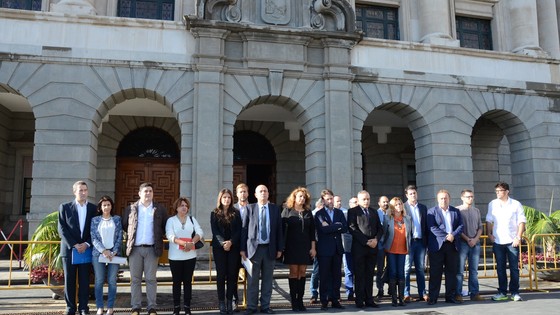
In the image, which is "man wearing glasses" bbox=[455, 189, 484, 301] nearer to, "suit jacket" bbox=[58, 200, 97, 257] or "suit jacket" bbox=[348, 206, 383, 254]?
"suit jacket" bbox=[348, 206, 383, 254]

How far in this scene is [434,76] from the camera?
1627cm

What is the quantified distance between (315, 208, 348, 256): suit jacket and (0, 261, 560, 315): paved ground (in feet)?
3.33

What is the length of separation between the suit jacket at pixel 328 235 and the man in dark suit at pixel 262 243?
2.71 feet

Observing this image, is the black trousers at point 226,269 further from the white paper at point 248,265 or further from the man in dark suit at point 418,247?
the man in dark suit at point 418,247

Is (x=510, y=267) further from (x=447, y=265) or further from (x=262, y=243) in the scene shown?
(x=262, y=243)

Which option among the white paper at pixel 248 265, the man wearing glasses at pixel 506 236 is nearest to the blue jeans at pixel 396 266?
the man wearing glasses at pixel 506 236

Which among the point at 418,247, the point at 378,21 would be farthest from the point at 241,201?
the point at 378,21

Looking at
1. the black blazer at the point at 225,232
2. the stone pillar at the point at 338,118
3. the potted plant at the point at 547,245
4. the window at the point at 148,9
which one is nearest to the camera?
the black blazer at the point at 225,232

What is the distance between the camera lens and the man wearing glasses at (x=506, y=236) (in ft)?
30.1

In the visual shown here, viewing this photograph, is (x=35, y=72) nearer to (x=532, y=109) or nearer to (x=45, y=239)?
(x=45, y=239)

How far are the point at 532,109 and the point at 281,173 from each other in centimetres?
957

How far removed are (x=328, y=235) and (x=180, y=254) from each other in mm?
2607

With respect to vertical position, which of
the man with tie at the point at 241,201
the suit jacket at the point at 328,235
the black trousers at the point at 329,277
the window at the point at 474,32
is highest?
the window at the point at 474,32

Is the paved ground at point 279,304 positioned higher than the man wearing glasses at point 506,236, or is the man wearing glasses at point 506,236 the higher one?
the man wearing glasses at point 506,236
